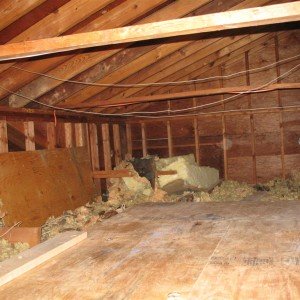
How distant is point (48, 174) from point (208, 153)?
3606mm

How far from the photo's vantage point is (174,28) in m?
1.71

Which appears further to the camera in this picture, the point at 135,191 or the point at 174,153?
the point at 174,153

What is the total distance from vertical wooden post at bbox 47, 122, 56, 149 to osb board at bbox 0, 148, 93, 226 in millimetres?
142

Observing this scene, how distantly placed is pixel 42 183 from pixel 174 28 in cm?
343

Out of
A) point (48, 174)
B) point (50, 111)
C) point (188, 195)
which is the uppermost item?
point (50, 111)

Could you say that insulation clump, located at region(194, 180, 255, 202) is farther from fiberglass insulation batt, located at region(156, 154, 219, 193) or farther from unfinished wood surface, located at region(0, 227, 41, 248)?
unfinished wood surface, located at region(0, 227, 41, 248)

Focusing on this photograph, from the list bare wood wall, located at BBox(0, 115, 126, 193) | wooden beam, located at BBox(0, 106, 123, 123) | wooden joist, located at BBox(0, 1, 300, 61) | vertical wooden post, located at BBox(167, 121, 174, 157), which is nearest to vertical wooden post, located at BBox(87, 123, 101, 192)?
bare wood wall, located at BBox(0, 115, 126, 193)

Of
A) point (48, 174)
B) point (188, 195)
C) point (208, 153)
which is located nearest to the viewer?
point (48, 174)

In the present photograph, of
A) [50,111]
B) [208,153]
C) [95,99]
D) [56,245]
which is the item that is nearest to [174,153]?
[208,153]

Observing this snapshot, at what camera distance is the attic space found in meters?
1.62

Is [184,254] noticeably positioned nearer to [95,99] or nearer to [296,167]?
[95,99]

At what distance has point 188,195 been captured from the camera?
5.79 meters

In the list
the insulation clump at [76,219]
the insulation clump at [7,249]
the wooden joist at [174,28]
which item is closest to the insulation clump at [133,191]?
the insulation clump at [76,219]

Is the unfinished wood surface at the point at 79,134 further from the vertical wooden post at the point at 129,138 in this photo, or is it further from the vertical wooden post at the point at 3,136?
the vertical wooden post at the point at 129,138
